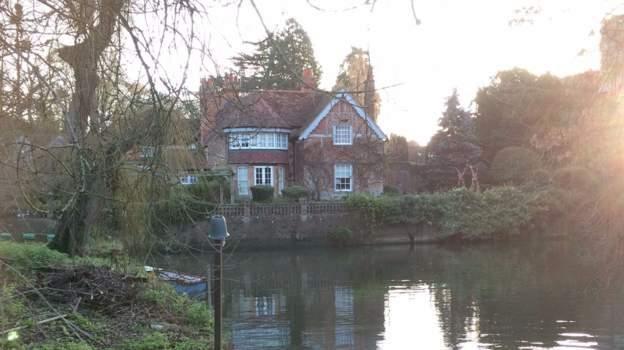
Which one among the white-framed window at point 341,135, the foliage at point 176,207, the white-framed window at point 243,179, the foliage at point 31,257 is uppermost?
the white-framed window at point 341,135

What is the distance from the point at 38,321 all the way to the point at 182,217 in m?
2.59

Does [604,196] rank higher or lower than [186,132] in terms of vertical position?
lower

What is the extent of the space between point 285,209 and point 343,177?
6.15 m

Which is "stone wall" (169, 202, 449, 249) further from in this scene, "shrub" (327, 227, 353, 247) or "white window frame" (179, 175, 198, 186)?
"white window frame" (179, 175, 198, 186)

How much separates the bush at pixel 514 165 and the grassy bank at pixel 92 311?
3038 centimetres

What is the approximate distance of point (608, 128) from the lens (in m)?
6.62

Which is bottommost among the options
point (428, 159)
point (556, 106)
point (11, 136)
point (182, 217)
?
point (182, 217)

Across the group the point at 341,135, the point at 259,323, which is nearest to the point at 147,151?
the point at 259,323

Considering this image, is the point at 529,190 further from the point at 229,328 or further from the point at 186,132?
the point at 186,132

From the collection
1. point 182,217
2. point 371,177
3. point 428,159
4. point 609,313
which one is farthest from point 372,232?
point 182,217

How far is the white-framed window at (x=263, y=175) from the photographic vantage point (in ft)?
112

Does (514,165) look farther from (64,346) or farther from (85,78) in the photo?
(85,78)

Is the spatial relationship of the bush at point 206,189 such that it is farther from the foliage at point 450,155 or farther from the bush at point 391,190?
the foliage at point 450,155

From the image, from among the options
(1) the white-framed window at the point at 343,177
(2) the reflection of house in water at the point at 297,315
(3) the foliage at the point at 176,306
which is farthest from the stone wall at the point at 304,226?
(3) the foliage at the point at 176,306
